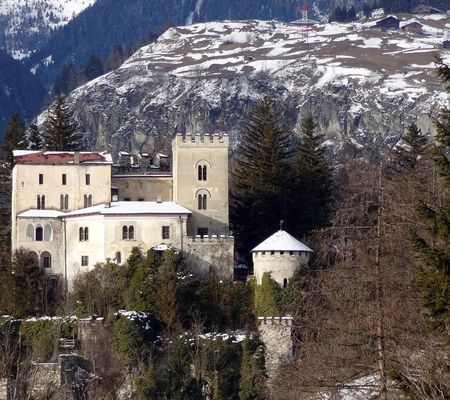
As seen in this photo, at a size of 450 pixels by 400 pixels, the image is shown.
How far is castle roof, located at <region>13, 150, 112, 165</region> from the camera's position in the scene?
76438 millimetres

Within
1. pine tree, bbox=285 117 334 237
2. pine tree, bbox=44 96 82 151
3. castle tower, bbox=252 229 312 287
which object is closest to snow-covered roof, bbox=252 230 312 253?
castle tower, bbox=252 229 312 287

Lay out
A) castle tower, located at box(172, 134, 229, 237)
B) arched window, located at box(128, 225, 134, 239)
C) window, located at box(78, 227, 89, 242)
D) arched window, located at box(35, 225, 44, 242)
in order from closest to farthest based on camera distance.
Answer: arched window, located at box(128, 225, 134, 239), window, located at box(78, 227, 89, 242), castle tower, located at box(172, 134, 229, 237), arched window, located at box(35, 225, 44, 242)

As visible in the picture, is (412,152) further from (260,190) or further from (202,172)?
(202,172)

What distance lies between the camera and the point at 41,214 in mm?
74875

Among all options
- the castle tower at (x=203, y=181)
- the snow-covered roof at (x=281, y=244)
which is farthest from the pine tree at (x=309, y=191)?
the snow-covered roof at (x=281, y=244)

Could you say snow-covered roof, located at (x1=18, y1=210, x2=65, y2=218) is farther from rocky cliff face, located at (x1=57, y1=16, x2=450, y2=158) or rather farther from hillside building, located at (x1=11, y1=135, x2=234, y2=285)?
rocky cliff face, located at (x1=57, y1=16, x2=450, y2=158)

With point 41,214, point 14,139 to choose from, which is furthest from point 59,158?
point 14,139

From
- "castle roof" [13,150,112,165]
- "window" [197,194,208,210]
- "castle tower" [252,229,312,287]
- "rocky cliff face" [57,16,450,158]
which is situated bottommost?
"castle tower" [252,229,312,287]

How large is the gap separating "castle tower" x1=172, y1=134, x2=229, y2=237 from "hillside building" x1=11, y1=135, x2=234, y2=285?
0.05 meters

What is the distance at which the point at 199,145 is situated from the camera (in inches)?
2990

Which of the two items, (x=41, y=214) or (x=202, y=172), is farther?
(x=202, y=172)

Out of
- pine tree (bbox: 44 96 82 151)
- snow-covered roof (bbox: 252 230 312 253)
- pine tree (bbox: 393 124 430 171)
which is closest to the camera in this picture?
snow-covered roof (bbox: 252 230 312 253)

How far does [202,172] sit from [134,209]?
459 cm

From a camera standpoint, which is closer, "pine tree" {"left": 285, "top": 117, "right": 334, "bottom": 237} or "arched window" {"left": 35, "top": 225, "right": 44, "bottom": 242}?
"arched window" {"left": 35, "top": 225, "right": 44, "bottom": 242}
